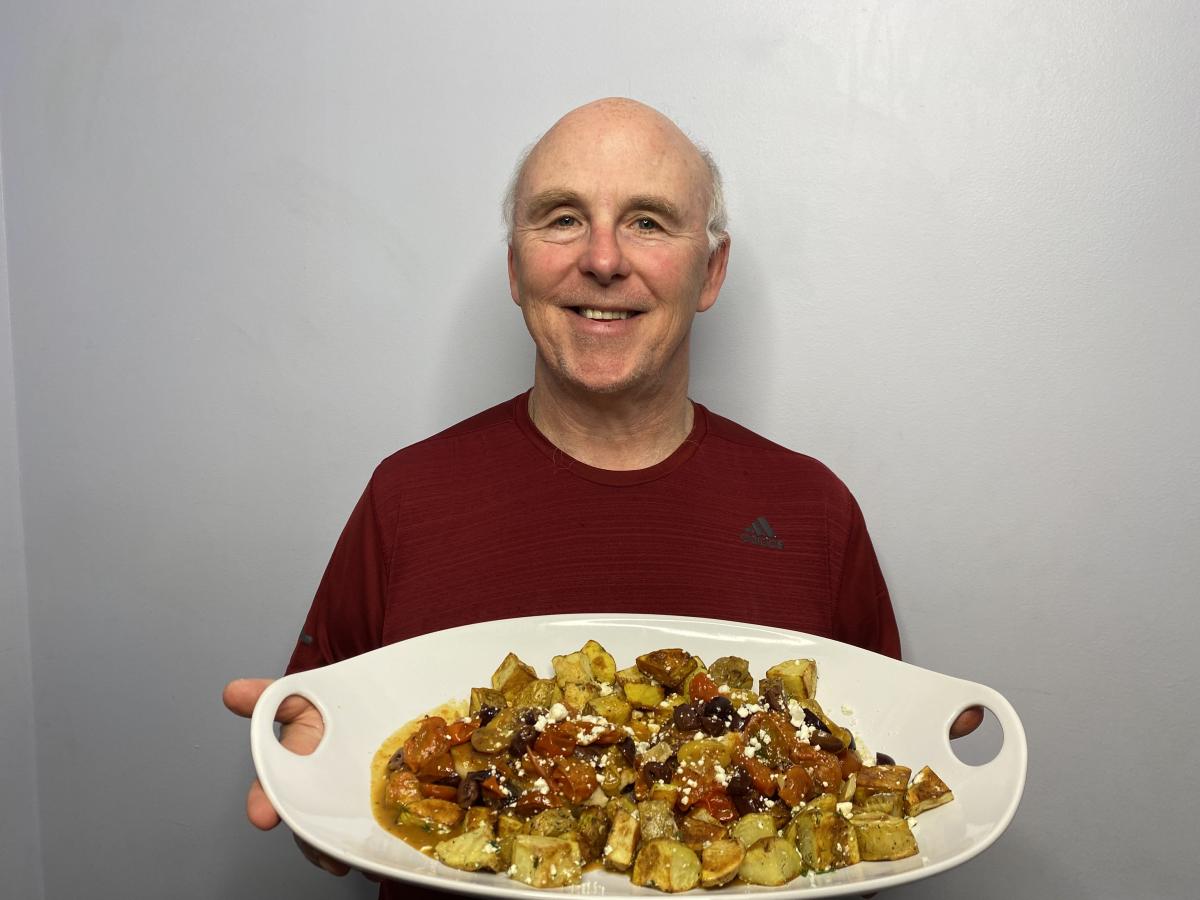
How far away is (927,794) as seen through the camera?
1.15 meters

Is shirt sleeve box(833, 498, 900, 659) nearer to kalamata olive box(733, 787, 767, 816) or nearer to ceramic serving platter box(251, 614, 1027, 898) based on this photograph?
ceramic serving platter box(251, 614, 1027, 898)

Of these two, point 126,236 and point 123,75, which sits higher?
point 123,75

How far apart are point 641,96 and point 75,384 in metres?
1.51

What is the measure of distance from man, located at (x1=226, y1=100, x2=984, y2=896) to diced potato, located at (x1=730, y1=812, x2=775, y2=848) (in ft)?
1.86

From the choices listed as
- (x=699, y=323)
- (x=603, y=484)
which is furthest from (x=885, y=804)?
(x=699, y=323)

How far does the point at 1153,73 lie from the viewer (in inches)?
76.9

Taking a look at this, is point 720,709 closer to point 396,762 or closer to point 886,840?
point 886,840

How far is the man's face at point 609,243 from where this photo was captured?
65.6 inches

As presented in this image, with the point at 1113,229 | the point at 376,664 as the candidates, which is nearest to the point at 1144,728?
the point at 1113,229

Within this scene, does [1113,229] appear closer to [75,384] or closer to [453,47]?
[453,47]

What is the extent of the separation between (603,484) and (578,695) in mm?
510

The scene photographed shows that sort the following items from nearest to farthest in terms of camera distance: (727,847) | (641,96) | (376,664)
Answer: (727,847) < (376,664) < (641,96)

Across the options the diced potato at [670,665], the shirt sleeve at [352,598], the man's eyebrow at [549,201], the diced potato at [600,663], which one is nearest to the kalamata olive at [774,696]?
the diced potato at [670,665]

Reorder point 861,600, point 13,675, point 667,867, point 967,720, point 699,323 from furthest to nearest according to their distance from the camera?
point 13,675 < point 699,323 < point 861,600 < point 967,720 < point 667,867
